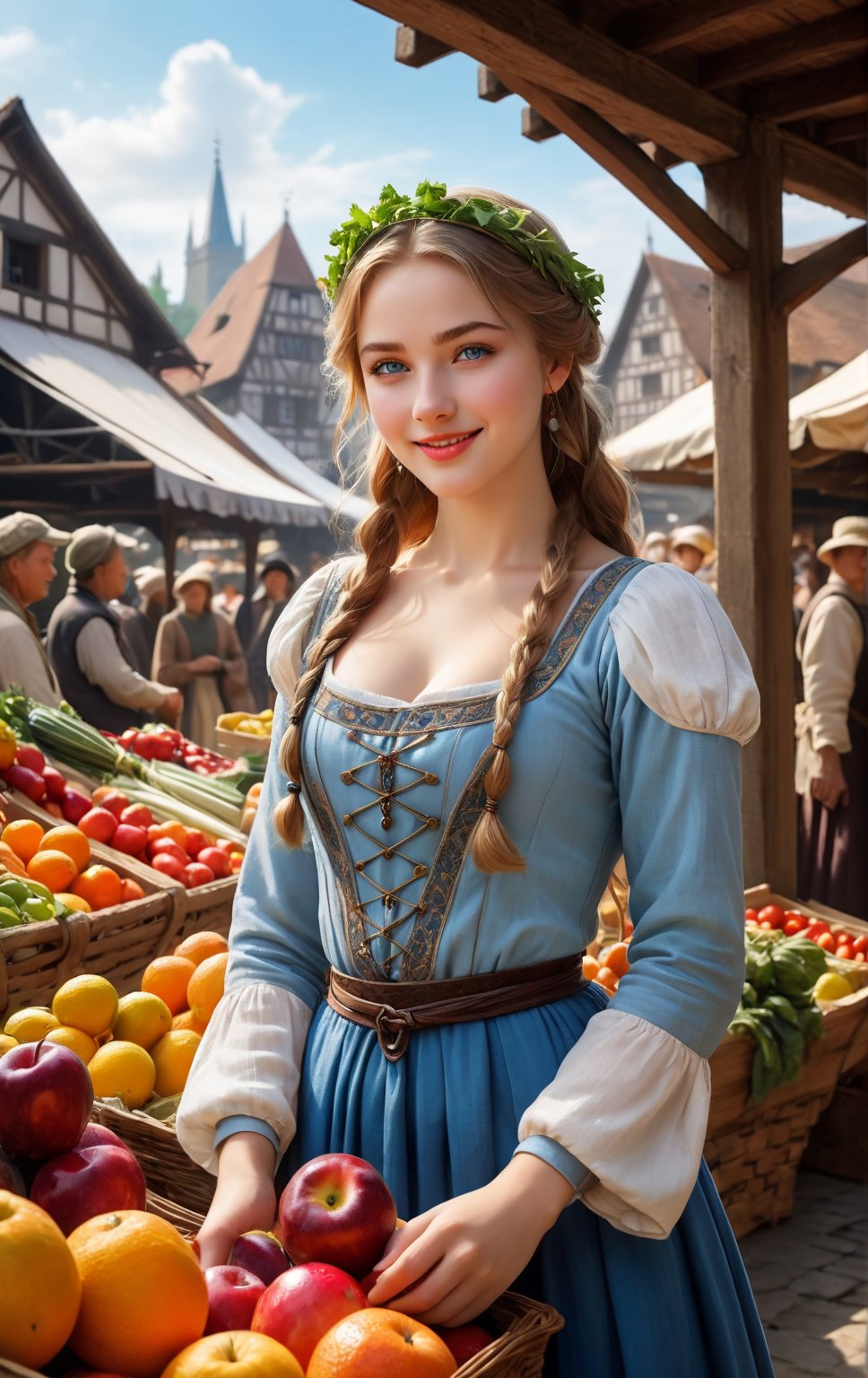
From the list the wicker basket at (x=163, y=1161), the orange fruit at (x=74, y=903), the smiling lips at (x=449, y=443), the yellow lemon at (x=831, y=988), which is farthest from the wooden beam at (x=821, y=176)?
the wicker basket at (x=163, y=1161)

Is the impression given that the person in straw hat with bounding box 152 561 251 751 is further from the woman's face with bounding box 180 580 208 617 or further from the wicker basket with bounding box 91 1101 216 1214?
the wicker basket with bounding box 91 1101 216 1214

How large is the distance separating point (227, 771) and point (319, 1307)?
4.34 meters

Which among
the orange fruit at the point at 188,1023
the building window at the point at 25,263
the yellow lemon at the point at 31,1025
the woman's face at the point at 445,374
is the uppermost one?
the building window at the point at 25,263

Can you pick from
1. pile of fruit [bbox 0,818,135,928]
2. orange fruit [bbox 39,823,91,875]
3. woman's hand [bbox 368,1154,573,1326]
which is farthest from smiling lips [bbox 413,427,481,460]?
orange fruit [bbox 39,823,91,875]

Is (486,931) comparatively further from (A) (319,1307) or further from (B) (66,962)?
(B) (66,962)

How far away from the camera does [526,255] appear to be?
154 cm

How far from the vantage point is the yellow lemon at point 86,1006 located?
246 cm

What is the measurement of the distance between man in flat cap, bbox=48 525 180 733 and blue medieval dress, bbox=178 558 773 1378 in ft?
14.3

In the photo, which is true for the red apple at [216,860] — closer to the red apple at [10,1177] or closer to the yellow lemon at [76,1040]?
the yellow lemon at [76,1040]

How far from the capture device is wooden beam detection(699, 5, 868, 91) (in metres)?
3.75

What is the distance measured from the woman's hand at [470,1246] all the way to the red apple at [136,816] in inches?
114

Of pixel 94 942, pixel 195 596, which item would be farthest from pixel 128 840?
pixel 195 596

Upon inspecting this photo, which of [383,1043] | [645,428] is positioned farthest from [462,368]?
[645,428]

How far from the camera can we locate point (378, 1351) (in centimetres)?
99
